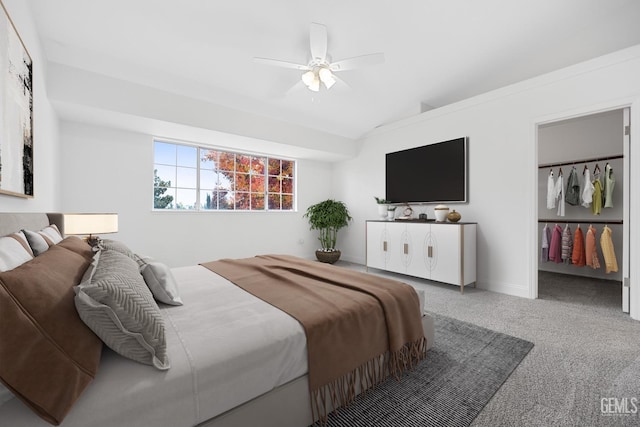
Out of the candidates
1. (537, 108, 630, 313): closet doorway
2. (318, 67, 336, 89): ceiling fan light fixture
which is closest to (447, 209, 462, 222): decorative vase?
(537, 108, 630, 313): closet doorway

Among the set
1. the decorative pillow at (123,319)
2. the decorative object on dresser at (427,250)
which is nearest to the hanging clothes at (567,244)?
the decorative object on dresser at (427,250)

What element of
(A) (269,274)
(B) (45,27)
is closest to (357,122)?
(A) (269,274)

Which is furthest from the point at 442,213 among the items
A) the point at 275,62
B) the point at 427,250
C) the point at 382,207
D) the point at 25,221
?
the point at 25,221

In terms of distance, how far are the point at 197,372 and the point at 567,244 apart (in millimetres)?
5281

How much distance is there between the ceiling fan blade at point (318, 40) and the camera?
8.18 feet

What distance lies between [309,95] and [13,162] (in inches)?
128

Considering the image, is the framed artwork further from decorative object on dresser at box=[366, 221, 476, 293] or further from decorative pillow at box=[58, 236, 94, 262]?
decorative object on dresser at box=[366, 221, 476, 293]

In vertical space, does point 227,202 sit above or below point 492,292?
above

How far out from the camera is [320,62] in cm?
281

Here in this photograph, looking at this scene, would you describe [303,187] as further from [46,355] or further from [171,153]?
[46,355]

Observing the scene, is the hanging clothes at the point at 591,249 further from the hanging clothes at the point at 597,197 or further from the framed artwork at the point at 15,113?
the framed artwork at the point at 15,113

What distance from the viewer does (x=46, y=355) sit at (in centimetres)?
76

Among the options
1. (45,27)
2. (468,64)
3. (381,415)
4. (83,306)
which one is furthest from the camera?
(468,64)

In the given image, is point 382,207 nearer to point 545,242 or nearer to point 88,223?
point 545,242
